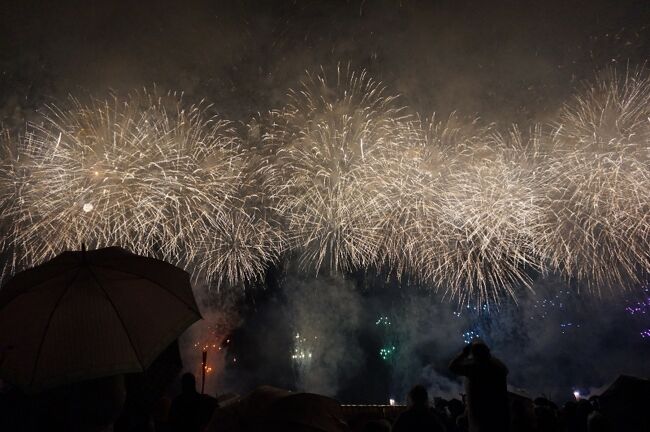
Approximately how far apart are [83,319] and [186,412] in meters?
1.63

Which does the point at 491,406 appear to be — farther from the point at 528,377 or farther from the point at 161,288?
the point at 528,377

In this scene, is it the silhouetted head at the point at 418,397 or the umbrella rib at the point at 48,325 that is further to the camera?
the silhouetted head at the point at 418,397

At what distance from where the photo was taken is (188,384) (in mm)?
4512

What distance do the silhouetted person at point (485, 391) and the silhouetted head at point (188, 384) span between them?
3.08 m

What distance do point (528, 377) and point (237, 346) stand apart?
2832 centimetres

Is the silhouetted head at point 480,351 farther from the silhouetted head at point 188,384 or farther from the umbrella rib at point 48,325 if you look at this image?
the umbrella rib at point 48,325

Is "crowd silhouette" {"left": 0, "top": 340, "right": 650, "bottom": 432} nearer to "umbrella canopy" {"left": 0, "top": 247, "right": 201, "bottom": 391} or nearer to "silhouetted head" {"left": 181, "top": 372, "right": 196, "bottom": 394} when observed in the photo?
"silhouetted head" {"left": 181, "top": 372, "right": 196, "bottom": 394}

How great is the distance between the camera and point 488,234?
13367mm

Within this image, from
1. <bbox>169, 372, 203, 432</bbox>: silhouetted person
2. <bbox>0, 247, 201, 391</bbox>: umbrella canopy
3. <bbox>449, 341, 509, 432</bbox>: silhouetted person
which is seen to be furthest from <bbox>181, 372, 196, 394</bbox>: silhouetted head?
<bbox>449, 341, 509, 432</bbox>: silhouetted person

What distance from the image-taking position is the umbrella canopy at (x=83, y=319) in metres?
3.08

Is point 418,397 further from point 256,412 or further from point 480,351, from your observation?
point 256,412

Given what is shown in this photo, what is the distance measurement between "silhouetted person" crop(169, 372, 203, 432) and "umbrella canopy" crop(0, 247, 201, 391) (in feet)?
3.78

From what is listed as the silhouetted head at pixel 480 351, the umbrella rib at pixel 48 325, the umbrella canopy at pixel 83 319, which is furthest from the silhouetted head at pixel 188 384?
the silhouetted head at pixel 480 351

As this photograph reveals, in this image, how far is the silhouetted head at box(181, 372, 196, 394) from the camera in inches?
175
